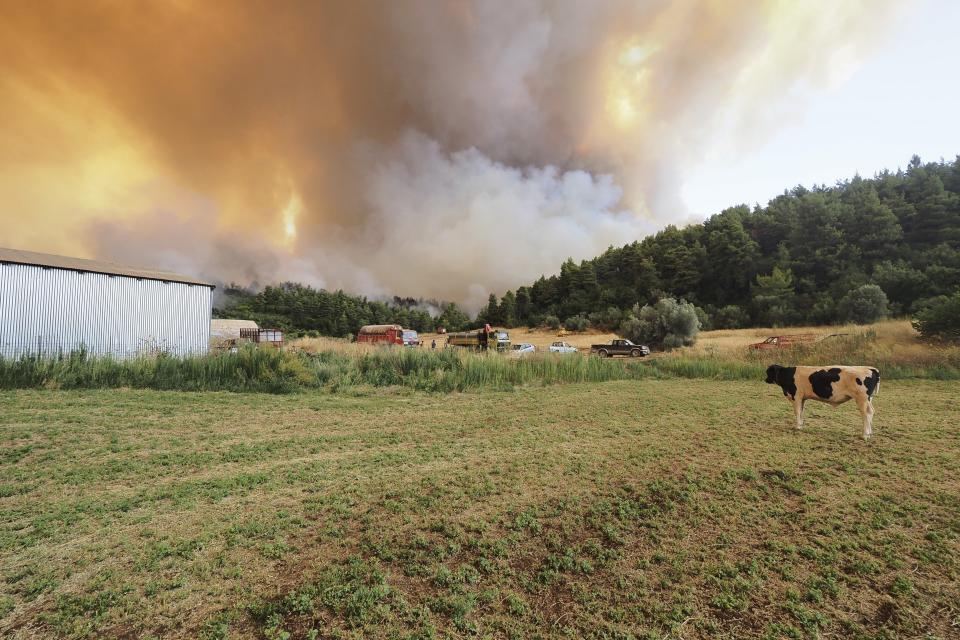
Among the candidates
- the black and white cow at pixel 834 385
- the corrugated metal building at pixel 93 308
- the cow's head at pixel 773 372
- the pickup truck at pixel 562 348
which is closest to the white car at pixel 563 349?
the pickup truck at pixel 562 348

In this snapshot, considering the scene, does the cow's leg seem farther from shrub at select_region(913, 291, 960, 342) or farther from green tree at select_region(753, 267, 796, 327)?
green tree at select_region(753, 267, 796, 327)

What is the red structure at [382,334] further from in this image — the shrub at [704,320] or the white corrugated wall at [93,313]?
the shrub at [704,320]

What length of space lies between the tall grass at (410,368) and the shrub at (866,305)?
64.7 feet

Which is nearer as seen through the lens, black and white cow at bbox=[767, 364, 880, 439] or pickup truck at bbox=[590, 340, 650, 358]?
black and white cow at bbox=[767, 364, 880, 439]

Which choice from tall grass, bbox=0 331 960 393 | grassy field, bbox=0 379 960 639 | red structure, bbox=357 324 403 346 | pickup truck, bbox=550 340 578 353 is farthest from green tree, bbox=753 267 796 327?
grassy field, bbox=0 379 960 639

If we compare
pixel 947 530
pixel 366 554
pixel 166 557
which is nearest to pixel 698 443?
pixel 947 530

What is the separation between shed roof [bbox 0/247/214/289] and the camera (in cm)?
1291

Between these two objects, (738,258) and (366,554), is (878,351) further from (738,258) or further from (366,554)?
(738,258)

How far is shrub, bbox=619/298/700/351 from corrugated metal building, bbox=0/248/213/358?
26998 mm

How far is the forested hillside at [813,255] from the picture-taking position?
1391 inches

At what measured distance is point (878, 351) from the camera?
559 inches

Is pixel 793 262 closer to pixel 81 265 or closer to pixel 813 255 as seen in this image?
pixel 813 255

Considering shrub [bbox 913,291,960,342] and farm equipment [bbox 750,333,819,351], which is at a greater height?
shrub [bbox 913,291,960,342]

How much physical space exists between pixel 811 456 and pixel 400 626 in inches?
209
